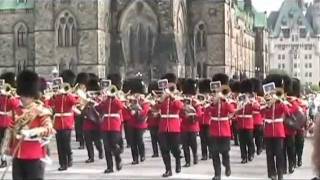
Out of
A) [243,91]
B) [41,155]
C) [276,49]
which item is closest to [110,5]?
[243,91]

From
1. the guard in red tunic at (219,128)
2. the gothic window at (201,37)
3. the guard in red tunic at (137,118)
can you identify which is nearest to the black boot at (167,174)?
the guard in red tunic at (219,128)

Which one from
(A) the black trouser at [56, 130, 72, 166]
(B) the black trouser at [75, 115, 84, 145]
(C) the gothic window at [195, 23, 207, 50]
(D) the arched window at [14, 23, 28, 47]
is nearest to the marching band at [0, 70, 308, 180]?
(A) the black trouser at [56, 130, 72, 166]

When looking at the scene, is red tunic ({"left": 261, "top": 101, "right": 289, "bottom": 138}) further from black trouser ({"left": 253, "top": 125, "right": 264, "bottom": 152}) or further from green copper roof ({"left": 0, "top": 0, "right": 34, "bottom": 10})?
green copper roof ({"left": 0, "top": 0, "right": 34, "bottom": 10})

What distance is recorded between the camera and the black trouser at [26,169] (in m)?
9.74

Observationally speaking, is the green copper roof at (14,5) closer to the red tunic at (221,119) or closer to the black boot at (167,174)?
the black boot at (167,174)

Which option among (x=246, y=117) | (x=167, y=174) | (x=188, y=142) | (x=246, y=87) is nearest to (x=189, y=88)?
(x=188, y=142)

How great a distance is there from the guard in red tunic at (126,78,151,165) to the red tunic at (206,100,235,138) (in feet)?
13.5

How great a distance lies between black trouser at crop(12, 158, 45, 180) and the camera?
9.74 meters

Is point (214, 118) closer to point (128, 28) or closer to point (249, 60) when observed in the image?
point (128, 28)

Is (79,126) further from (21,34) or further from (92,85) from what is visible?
(21,34)

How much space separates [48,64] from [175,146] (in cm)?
4253

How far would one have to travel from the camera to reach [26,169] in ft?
32.2

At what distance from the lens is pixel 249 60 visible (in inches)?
3305

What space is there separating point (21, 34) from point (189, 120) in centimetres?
4438
